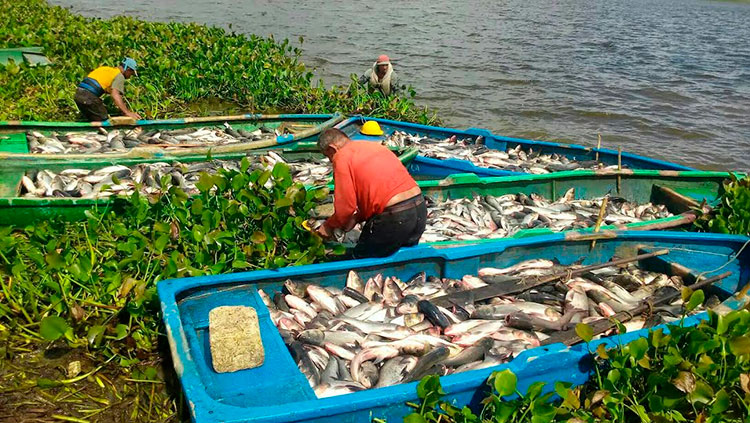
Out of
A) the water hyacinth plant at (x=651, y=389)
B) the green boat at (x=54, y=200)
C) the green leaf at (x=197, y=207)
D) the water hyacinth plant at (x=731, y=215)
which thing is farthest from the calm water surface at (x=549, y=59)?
the water hyacinth plant at (x=651, y=389)

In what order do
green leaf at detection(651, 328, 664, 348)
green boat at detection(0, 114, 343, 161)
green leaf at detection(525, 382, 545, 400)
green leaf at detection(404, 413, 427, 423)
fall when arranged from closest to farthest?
green leaf at detection(404, 413, 427, 423) → green leaf at detection(525, 382, 545, 400) → green leaf at detection(651, 328, 664, 348) → green boat at detection(0, 114, 343, 161)

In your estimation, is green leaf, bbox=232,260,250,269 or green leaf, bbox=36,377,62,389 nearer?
green leaf, bbox=36,377,62,389

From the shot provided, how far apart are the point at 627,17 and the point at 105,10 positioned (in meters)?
27.8

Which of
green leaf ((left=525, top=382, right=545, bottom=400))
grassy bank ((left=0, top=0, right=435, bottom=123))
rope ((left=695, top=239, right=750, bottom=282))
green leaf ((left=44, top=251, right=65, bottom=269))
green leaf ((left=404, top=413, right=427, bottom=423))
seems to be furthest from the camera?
grassy bank ((left=0, top=0, right=435, bottom=123))

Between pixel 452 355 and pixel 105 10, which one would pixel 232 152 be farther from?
pixel 105 10

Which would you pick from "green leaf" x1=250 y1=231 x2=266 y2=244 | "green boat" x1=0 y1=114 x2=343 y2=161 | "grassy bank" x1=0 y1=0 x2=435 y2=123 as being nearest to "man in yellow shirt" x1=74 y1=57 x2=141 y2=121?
"green boat" x1=0 y1=114 x2=343 y2=161

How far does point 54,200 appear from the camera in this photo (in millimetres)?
6207

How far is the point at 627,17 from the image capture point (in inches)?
1329

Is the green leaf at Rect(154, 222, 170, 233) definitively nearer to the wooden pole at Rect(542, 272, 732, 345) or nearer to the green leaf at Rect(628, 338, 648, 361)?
the wooden pole at Rect(542, 272, 732, 345)

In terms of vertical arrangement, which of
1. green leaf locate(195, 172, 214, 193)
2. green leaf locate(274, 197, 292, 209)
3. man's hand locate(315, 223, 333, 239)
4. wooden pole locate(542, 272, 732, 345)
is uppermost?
green leaf locate(195, 172, 214, 193)

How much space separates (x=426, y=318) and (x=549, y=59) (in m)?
19.5

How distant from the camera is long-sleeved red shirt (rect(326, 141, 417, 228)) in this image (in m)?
5.19

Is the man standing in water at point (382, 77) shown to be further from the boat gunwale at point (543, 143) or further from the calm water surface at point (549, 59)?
the calm water surface at point (549, 59)

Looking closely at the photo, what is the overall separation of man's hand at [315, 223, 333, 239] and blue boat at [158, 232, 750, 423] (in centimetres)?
53
